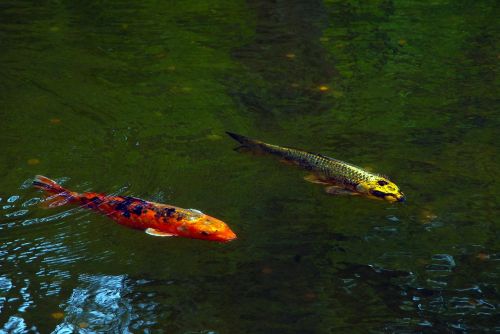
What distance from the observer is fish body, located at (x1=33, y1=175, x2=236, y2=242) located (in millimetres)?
5332

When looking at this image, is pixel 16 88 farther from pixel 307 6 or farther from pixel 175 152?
pixel 307 6

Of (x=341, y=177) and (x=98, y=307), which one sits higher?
(x=341, y=177)

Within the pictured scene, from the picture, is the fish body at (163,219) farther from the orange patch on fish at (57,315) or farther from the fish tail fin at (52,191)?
the orange patch on fish at (57,315)

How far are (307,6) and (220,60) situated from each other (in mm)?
2511

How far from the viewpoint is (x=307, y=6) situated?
36.6 feet

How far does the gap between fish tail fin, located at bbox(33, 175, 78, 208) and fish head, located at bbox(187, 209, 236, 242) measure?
117cm

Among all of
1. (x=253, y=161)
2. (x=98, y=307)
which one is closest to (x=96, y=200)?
(x=98, y=307)

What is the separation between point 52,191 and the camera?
6.02 m

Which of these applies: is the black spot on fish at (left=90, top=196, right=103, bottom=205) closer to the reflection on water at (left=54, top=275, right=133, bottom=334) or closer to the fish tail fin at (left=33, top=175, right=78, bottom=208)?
the fish tail fin at (left=33, top=175, right=78, bottom=208)

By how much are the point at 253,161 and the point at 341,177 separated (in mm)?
996

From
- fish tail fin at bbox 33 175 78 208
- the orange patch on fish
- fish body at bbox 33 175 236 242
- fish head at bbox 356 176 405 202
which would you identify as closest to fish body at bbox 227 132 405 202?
fish head at bbox 356 176 405 202

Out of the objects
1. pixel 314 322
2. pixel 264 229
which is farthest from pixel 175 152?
pixel 314 322

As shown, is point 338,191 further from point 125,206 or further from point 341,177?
point 125,206

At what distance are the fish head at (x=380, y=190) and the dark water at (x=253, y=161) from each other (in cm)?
13
